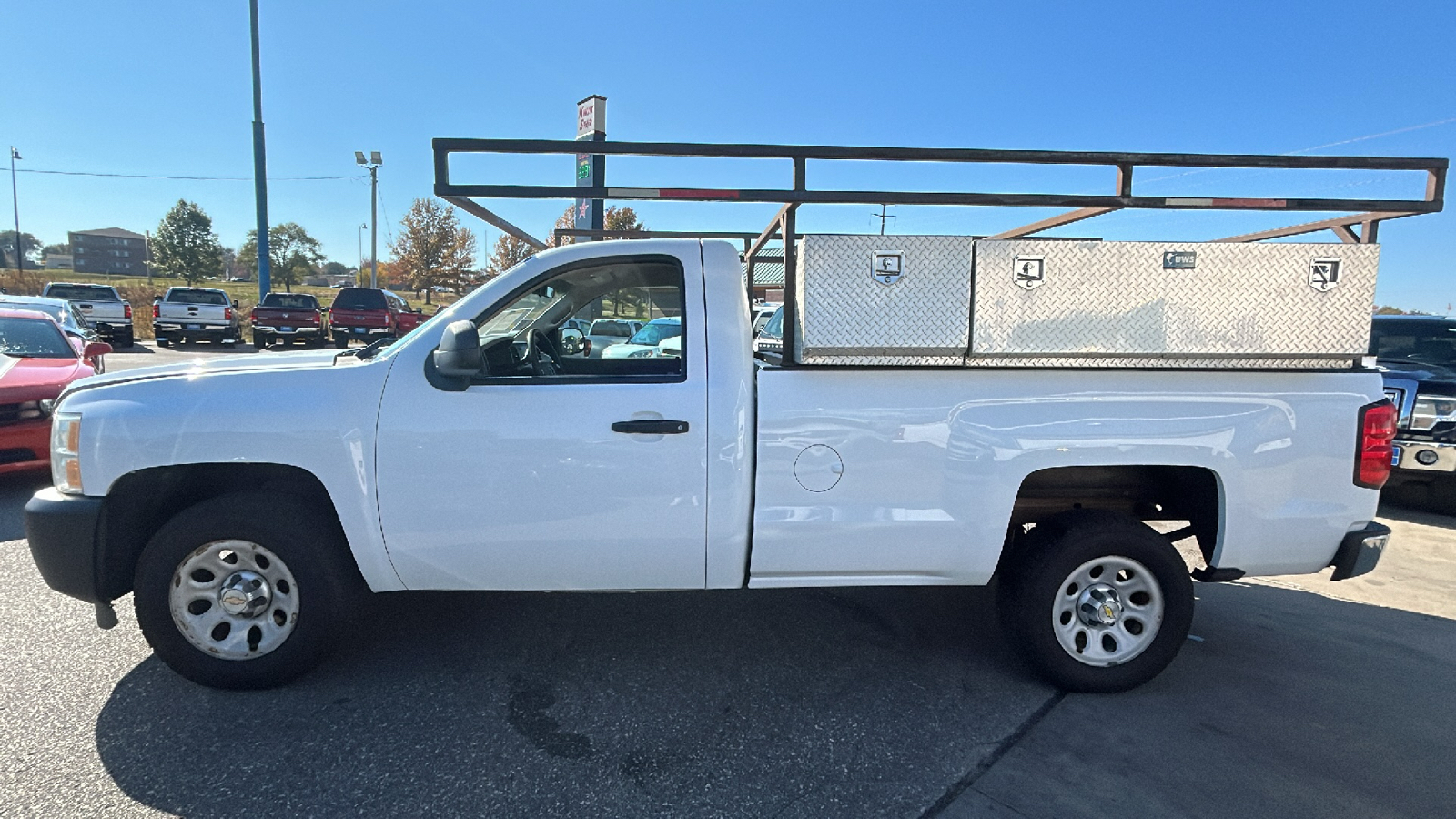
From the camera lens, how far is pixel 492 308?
10.3 ft

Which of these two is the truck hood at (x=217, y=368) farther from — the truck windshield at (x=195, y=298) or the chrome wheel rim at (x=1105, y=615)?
the truck windshield at (x=195, y=298)

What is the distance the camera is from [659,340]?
3.43 m

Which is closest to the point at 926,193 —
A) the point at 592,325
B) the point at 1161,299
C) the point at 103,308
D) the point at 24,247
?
the point at 1161,299

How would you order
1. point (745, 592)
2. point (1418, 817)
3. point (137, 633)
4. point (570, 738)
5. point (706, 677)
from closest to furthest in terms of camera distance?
point (1418, 817) < point (570, 738) < point (706, 677) < point (137, 633) < point (745, 592)

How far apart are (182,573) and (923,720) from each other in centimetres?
300

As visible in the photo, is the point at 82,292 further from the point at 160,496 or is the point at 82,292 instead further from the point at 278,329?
the point at 160,496

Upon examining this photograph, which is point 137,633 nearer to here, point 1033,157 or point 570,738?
point 570,738

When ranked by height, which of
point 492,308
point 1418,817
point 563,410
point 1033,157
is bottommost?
point 1418,817

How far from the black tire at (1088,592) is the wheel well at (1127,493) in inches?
4.7

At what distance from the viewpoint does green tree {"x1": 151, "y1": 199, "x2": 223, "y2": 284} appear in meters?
60.7

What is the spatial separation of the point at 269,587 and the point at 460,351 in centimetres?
131

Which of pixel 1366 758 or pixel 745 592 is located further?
pixel 745 592

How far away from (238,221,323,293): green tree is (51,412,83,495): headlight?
7530 centimetres

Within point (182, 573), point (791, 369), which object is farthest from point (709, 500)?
point (182, 573)
